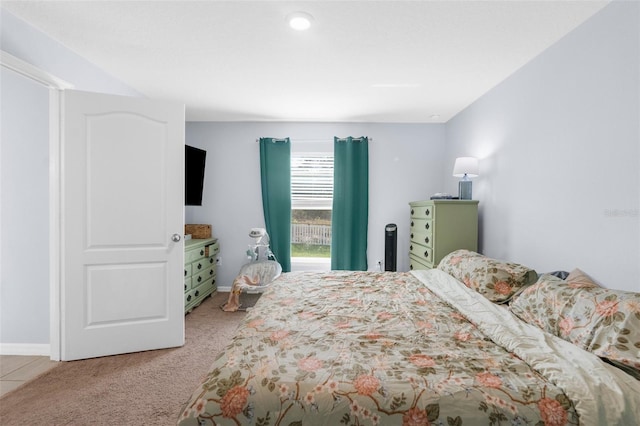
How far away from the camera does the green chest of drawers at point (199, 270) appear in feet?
11.7

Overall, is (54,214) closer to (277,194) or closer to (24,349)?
(24,349)

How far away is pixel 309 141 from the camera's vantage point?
176 inches

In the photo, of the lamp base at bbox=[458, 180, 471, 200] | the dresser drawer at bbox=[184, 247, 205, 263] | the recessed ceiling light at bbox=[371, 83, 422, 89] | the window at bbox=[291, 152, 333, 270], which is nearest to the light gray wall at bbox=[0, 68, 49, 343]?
the dresser drawer at bbox=[184, 247, 205, 263]

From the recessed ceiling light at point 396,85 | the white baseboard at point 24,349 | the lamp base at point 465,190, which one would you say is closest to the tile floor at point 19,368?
the white baseboard at point 24,349

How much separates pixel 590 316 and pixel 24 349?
3919 millimetres

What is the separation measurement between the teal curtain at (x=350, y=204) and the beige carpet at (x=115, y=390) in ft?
6.92

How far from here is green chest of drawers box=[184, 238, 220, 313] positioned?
3561mm

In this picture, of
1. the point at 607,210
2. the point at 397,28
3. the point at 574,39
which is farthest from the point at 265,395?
the point at 574,39

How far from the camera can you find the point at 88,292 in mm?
2535

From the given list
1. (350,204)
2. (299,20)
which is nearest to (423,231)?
(350,204)

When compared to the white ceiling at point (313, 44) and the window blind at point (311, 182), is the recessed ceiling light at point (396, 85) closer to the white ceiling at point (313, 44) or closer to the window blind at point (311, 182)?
the white ceiling at point (313, 44)

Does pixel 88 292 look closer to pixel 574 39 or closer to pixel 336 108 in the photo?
pixel 336 108

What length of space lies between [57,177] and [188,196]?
1.52m

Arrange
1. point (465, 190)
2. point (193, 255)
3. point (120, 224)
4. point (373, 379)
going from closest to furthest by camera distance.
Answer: point (373, 379)
point (120, 224)
point (465, 190)
point (193, 255)
